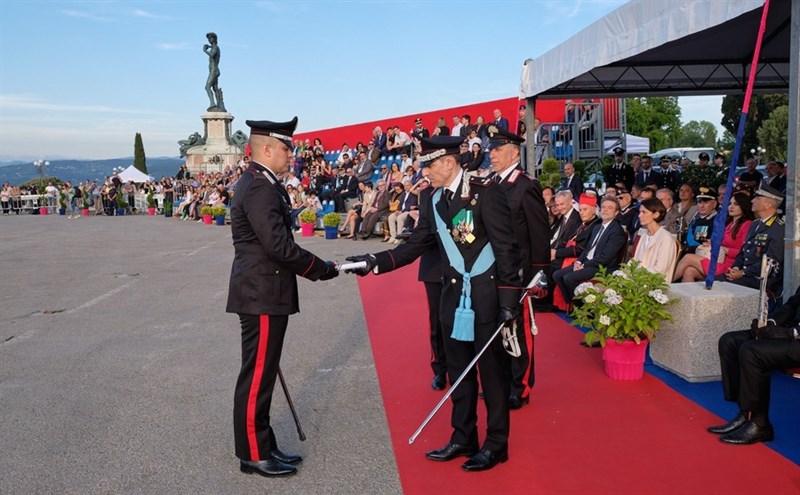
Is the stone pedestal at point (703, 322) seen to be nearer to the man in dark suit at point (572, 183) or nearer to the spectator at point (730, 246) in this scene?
the spectator at point (730, 246)

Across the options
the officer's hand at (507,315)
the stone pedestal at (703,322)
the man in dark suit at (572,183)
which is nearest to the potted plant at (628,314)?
the stone pedestal at (703,322)

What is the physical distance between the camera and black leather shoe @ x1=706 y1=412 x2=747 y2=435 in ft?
14.4

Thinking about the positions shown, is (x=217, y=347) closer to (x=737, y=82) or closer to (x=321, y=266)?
(x=321, y=266)

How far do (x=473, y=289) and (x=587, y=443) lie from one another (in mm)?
1305

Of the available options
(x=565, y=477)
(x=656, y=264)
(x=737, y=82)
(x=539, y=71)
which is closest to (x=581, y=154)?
(x=737, y=82)

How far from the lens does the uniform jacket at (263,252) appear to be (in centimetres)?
388

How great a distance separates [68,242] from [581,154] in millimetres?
14261

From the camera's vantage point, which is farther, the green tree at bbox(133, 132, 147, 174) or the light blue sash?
the green tree at bbox(133, 132, 147, 174)

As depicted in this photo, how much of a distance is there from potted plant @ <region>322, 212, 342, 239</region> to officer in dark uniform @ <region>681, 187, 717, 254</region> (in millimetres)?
11136

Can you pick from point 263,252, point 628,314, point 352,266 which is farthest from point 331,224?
point 263,252

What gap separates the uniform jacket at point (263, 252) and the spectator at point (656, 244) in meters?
3.88

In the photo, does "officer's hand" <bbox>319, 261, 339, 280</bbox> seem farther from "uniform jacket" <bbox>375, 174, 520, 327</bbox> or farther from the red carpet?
the red carpet

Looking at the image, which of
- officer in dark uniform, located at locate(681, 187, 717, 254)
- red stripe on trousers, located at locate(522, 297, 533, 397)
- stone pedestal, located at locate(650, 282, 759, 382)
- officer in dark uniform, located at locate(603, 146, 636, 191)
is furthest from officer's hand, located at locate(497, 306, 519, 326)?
officer in dark uniform, located at locate(603, 146, 636, 191)

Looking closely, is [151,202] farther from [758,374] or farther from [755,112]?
[755,112]
